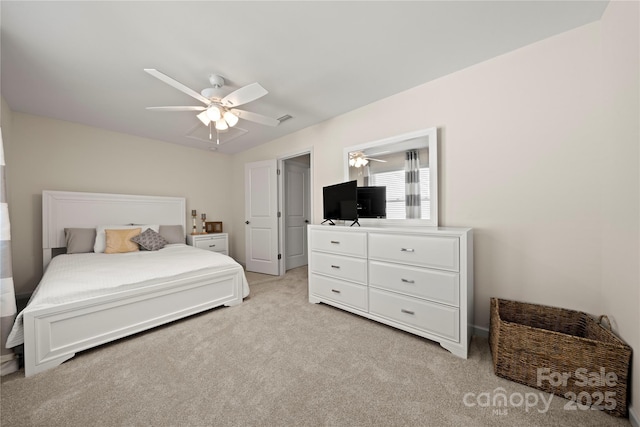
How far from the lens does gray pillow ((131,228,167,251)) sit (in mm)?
3311

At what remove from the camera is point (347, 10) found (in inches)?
59.2

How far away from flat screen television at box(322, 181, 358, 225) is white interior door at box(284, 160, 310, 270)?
161cm

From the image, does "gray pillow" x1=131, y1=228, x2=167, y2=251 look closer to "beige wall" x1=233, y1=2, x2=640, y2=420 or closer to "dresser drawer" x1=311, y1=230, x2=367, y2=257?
"dresser drawer" x1=311, y1=230, x2=367, y2=257

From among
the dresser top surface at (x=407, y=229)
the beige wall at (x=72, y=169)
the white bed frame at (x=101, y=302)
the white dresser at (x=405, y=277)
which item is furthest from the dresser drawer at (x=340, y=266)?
the beige wall at (x=72, y=169)

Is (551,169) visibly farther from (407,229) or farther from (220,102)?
(220,102)

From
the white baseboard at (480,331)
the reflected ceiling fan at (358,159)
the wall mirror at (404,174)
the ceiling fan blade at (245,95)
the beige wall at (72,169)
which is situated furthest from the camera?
the beige wall at (72,169)

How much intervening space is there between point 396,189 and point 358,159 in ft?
2.16

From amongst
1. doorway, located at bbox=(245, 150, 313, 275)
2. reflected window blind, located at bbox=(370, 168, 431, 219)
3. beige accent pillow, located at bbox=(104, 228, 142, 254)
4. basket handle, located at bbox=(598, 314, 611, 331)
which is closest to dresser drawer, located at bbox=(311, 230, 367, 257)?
reflected window blind, located at bbox=(370, 168, 431, 219)

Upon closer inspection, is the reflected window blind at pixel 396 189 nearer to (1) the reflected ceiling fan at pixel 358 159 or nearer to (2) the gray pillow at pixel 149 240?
(1) the reflected ceiling fan at pixel 358 159

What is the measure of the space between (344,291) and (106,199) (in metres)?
3.84

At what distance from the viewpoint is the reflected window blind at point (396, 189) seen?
2.37 m

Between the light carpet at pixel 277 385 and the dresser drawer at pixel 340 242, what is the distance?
2.49ft

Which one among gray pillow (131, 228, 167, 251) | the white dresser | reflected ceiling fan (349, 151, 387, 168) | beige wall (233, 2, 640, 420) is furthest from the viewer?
gray pillow (131, 228, 167, 251)

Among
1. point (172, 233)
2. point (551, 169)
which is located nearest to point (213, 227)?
point (172, 233)
